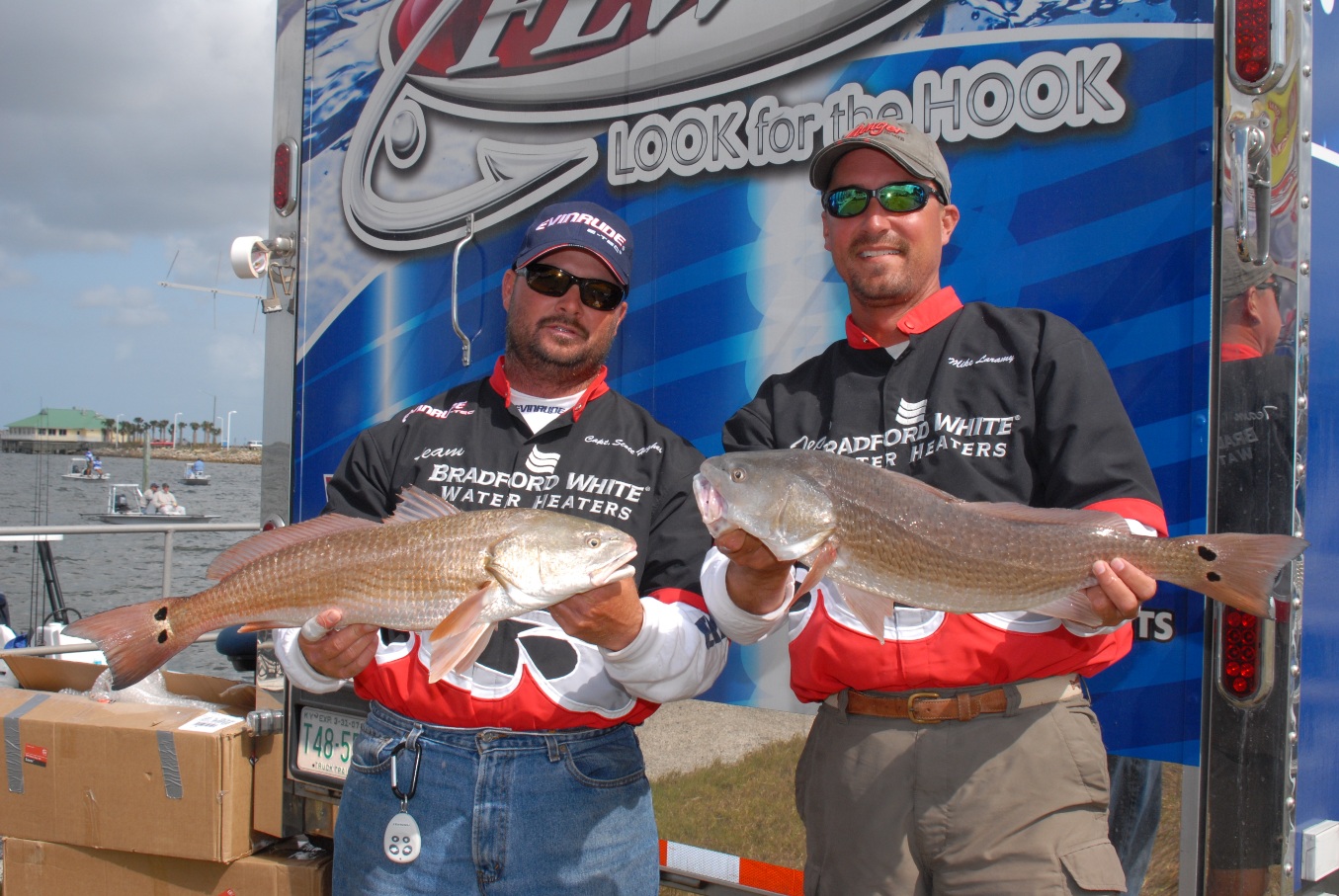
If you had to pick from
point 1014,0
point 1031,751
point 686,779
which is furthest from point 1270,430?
point 686,779

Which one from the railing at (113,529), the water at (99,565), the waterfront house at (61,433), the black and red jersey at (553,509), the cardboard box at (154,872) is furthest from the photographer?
the waterfront house at (61,433)

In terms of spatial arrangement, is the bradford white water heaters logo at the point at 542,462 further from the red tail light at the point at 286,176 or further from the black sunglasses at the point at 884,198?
the red tail light at the point at 286,176

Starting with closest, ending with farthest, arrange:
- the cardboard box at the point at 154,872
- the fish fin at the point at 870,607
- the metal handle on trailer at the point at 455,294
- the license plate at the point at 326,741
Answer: the fish fin at the point at 870,607 < the metal handle on trailer at the point at 455,294 < the license plate at the point at 326,741 < the cardboard box at the point at 154,872

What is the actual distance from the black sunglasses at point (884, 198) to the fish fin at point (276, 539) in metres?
1.38

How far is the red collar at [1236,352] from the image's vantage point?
214 cm

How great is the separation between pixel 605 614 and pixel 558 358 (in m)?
0.82

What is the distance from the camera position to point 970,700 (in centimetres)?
219

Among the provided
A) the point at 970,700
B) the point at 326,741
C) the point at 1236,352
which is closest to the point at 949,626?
the point at 970,700

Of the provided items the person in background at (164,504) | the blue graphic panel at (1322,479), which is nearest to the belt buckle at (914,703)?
the blue graphic panel at (1322,479)

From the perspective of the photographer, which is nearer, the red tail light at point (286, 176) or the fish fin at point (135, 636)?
the fish fin at point (135, 636)

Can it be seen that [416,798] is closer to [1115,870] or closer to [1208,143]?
[1115,870]

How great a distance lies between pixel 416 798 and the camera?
8.22 ft

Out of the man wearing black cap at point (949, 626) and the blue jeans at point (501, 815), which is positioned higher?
the man wearing black cap at point (949, 626)

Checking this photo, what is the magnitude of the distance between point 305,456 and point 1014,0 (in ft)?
9.65
